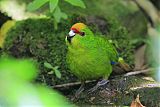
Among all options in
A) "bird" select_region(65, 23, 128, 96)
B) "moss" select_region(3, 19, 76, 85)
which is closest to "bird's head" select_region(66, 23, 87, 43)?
"bird" select_region(65, 23, 128, 96)

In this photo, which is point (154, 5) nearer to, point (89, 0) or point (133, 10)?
Result: point (133, 10)

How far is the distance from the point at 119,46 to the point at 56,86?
37.0 inches

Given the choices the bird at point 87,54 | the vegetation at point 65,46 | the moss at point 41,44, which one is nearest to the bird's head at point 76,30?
the bird at point 87,54

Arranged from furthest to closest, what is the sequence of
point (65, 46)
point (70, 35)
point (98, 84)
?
point (65, 46), point (98, 84), point (70, 35)

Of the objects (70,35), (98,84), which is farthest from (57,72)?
(70,35)

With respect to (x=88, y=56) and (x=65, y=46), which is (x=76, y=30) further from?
(x=65, y=46)

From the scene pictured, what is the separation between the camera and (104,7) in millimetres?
4844

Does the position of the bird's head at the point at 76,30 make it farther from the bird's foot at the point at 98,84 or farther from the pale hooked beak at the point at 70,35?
the bird's foot at the point at 98,84

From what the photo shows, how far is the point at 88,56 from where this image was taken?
3002 millimetres

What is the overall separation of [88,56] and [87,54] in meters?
0.02

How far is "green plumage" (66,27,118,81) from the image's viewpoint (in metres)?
2.99

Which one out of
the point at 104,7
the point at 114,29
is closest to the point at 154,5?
the point at 104,7

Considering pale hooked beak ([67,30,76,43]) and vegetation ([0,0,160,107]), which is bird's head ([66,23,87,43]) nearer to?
pale hooked beak ([67,30,76,43])

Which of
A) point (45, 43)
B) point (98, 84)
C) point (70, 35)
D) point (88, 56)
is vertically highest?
point (45, 43)
